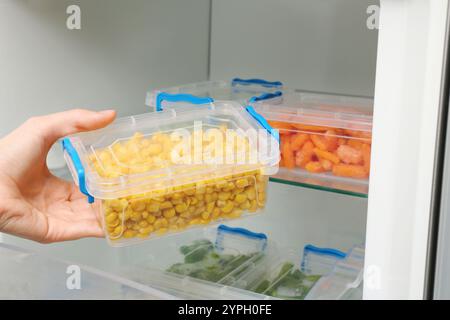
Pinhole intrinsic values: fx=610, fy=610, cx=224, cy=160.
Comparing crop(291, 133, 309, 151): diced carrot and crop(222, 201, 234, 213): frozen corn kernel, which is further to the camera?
crop(291, 133, 309, 151): diced carrot

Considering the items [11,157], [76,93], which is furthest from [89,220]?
[76,93]

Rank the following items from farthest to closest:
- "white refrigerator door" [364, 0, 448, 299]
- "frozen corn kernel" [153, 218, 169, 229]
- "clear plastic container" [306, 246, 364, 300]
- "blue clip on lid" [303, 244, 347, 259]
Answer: "blue clip on lid" [303, 244, 347, 259], "clear plastic container" [306, 246, 364, 300], "frozen corn kernel" [153, 218, 169, 229], "white refrigerator door" [364, 0, 448, 299]

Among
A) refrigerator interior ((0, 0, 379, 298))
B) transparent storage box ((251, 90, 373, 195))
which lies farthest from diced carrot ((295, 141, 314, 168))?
refrigerator interior ((0, 0, 379, 298))

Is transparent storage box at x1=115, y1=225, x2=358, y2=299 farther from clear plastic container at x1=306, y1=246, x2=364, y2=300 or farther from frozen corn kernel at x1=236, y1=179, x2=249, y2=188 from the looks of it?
frozen corn kernel at x1=236, y1=179, x2=249, y2=188

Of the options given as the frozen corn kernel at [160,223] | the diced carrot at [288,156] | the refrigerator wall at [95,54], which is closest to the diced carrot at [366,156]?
the diced carrot at [288,156]

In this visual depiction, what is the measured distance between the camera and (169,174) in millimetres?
703

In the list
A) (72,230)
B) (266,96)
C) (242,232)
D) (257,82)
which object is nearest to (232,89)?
(257,82)

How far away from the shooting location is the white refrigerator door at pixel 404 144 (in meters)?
0.62

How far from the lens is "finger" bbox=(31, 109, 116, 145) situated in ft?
2.52

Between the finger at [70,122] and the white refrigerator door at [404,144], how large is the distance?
0.34 m

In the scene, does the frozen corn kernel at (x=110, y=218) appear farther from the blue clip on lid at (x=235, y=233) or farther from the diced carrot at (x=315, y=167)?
the blue clip on lid at (x=235, y=233)

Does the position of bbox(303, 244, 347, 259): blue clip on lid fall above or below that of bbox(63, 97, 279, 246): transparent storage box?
below

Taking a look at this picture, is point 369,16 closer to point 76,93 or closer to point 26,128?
point 76,93
